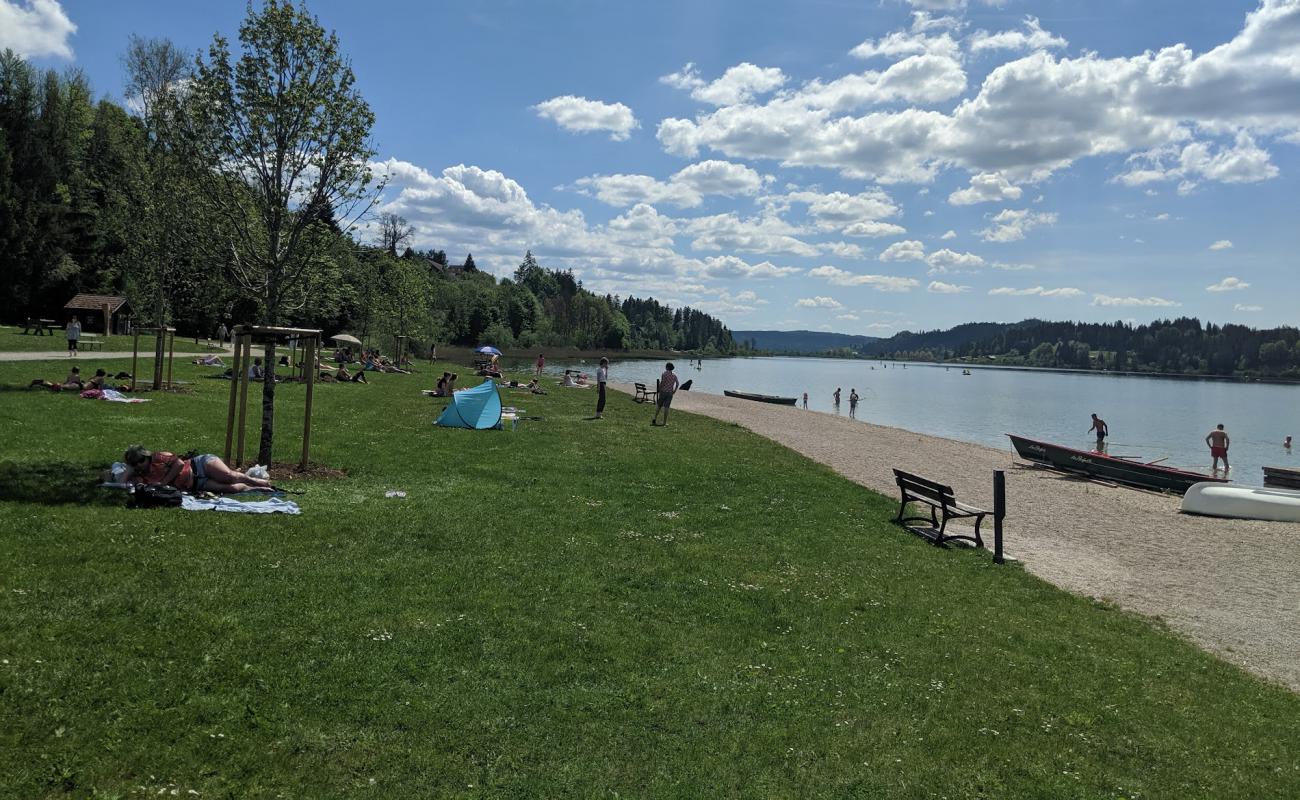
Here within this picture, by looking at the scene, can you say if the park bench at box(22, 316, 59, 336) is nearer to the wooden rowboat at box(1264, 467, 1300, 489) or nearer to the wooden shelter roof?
the wooden shelter roof

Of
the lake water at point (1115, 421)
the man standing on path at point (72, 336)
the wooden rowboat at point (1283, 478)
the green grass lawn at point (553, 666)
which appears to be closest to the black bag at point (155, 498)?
the green grass lawn at point (553, 666)

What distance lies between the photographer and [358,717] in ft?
18.1

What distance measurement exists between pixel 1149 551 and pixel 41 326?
181 ft

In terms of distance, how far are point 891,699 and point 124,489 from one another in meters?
10.5

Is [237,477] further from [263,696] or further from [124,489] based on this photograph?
[263,696]

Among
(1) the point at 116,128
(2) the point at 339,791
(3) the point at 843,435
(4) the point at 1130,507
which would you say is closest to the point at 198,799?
(2) the point at 339,791

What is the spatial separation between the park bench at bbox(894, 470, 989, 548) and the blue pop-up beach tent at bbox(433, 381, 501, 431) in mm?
12028

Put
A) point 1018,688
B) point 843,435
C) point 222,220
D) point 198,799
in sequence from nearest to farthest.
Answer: point 198,799, point 1018,688, point 222,220, point 843,435

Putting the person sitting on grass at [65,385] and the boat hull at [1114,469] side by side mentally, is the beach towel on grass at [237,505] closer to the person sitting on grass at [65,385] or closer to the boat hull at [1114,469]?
the person sitting on grass at [65,385]

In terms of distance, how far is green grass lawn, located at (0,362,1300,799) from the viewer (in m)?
5.09

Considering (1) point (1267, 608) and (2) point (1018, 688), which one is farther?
(1) point (1267, 608)

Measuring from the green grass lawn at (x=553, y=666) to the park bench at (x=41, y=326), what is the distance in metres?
39.1

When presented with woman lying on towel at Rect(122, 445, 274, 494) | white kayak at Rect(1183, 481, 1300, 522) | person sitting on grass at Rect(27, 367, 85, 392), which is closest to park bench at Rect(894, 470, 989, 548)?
white kayak at Rect(1183, 481, 1300, 522)

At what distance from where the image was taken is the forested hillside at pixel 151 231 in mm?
14359
